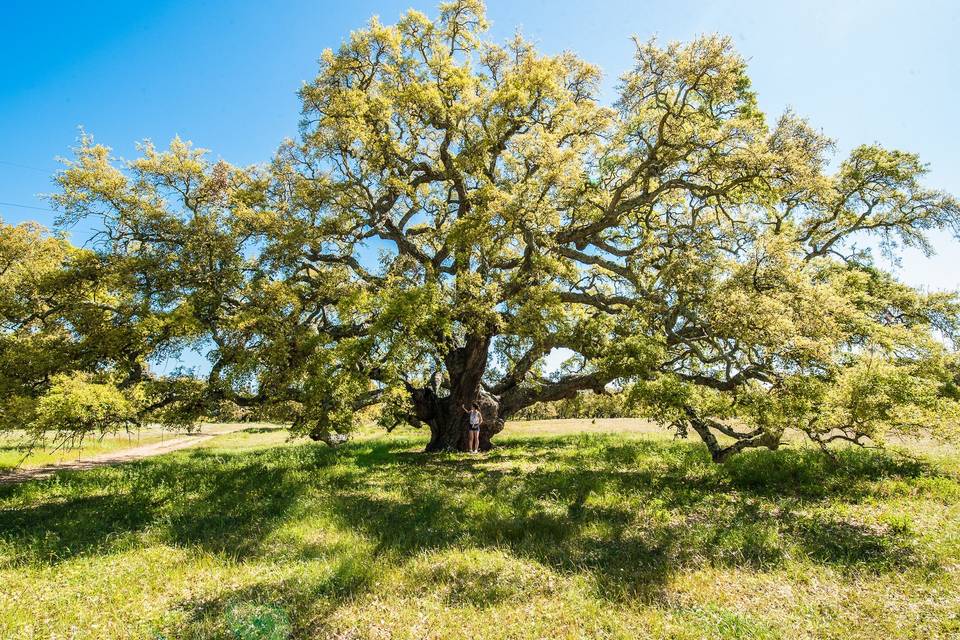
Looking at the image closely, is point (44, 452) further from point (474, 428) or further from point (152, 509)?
point (474, 428)

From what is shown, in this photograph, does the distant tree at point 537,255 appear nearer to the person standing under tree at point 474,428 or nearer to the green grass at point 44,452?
the person standing under tree at point 474,428

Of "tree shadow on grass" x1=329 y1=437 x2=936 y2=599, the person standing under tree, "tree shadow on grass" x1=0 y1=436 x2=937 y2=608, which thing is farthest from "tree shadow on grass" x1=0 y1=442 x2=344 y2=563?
the person standing under tree

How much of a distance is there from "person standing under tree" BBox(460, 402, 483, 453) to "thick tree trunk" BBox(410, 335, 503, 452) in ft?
0.71

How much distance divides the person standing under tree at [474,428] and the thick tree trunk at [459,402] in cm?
22

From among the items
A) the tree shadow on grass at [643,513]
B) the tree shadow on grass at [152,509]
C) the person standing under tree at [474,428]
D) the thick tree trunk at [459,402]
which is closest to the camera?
the tree shadow on grass at [643,513]

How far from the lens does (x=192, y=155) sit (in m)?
15.2

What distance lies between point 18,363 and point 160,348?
117 inches

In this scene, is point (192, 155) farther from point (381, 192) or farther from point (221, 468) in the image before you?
point (221, 468)

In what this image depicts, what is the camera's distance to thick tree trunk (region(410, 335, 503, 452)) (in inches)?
736

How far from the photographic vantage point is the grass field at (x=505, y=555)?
A: 536 centimetres

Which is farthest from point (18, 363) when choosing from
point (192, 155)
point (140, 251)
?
point (192, 155)

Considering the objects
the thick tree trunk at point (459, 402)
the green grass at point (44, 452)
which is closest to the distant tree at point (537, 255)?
the thick tree trunk at point (459, 402)

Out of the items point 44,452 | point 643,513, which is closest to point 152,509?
point 643,513

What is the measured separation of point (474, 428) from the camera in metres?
18.5
